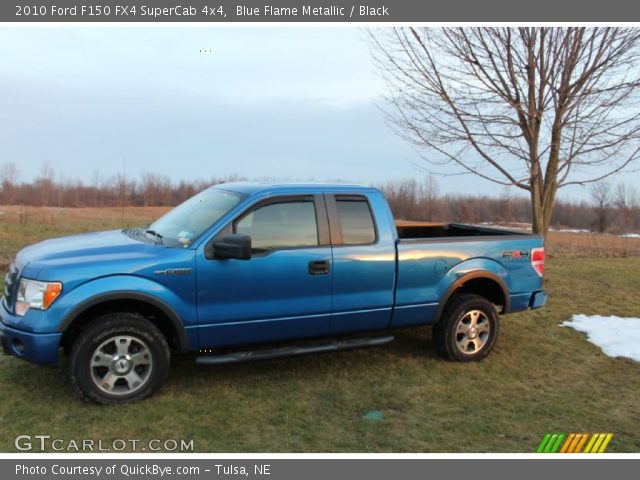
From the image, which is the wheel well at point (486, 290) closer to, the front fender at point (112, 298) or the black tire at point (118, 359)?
the front fender at point (112, 298)

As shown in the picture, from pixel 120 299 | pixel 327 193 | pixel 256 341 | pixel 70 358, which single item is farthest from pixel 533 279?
pixel 70 358

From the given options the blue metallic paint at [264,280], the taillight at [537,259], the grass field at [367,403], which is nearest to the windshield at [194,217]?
the blue metallic paint at [264,280]

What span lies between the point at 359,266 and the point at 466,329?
1.54m

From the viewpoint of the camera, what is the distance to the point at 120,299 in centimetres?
436

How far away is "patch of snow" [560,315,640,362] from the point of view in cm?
638

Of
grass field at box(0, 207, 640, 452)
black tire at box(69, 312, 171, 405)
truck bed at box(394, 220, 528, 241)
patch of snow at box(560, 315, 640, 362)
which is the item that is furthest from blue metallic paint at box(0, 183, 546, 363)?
patch of snow at box(560, 315, 640, 362)

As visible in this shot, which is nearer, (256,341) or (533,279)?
(256,341)

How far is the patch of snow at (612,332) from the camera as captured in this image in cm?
638

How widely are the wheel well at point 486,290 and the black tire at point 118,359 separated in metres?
2.99

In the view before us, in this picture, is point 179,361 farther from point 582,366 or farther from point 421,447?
point 582,366

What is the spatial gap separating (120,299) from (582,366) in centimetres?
475

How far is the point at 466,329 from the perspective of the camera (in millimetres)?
5832

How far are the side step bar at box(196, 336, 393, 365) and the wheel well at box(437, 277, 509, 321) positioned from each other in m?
1.04

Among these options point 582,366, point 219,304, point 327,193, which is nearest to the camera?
point 219,304
